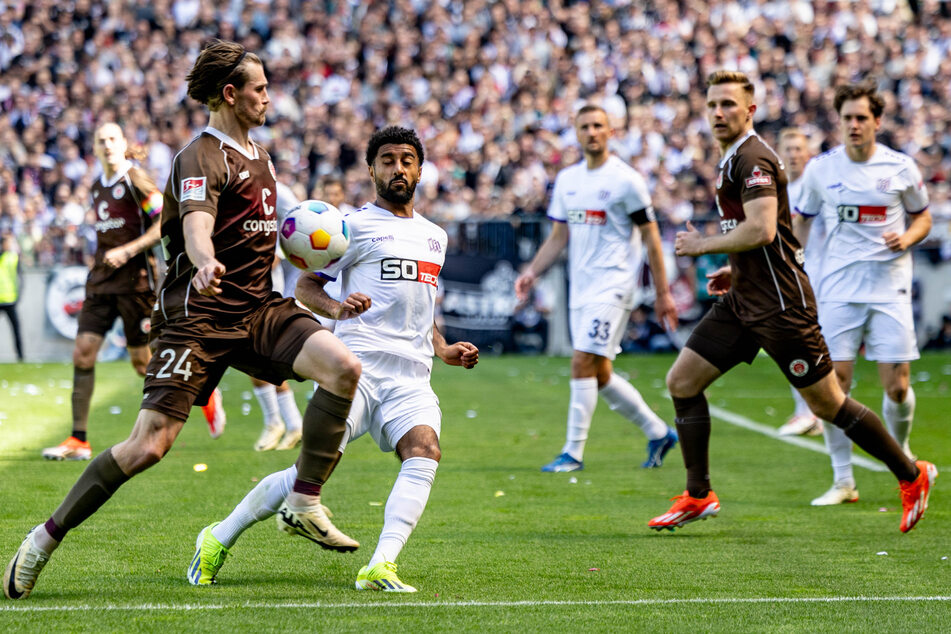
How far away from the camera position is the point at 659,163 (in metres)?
22.1

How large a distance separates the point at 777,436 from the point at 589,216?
295 cm

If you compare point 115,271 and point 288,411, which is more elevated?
point 115,271

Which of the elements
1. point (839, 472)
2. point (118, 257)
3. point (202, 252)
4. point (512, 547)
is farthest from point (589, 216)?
point (202, 252)

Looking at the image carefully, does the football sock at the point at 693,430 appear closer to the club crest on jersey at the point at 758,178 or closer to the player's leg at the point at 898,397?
the club crest on jersey at the point at 758,178

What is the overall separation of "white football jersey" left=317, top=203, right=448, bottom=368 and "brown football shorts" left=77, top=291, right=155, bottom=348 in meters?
4.16

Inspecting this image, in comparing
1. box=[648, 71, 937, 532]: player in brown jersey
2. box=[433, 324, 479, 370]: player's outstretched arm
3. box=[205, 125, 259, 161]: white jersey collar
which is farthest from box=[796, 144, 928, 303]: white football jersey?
box=[205, 125, 259, 161]: white jersey collar

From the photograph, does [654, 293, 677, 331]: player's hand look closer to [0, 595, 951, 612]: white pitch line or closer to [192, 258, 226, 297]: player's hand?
[0, 595, 951, 612]: white pitch line

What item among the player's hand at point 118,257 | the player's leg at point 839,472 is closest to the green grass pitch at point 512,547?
the player's leg at point 839,472

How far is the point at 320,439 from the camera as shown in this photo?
16.3ft

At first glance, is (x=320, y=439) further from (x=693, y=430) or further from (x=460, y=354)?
(x=693, y=430)

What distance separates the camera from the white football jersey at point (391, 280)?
5406 mm

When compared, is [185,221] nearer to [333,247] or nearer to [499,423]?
[333,247]

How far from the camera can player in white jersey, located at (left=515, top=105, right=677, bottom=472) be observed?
8.94 metres

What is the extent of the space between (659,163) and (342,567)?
17469 millimetres
